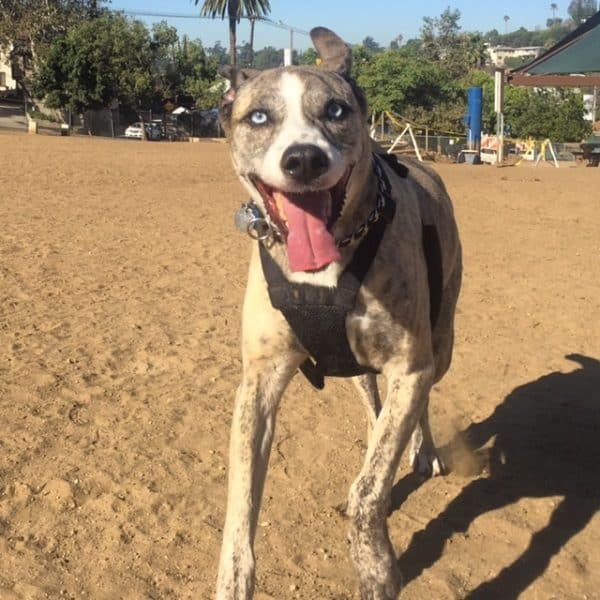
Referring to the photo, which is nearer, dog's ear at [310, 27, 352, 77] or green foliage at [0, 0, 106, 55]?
dog's ear at [310, 27, 352, 77]

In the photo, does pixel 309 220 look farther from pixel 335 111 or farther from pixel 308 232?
pixel 335 111

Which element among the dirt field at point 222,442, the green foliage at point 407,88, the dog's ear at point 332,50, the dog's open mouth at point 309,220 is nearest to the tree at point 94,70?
the green foliage at point 407,88

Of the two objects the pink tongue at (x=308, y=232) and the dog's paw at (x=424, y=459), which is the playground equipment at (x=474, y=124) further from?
the pink tongue at (x=308, y=232)

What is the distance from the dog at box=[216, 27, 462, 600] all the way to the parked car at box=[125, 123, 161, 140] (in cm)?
4950

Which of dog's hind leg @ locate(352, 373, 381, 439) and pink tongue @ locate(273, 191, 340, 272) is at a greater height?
pink tongue @ locate(273, 191, 340, 272)

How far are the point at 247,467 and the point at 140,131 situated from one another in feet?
166

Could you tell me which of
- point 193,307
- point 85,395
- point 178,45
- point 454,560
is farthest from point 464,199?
point 178,45

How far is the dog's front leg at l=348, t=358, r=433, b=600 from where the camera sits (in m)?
3.41

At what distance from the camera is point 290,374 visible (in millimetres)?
3783

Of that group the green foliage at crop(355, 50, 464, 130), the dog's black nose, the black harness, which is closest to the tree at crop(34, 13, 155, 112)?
the green foliage at crop(355, 50, 464, 130)

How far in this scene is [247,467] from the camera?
3.59 metres

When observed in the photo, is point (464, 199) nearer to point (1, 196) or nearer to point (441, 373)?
point (1, 196)

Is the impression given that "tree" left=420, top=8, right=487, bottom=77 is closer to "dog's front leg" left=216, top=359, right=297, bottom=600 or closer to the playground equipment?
the playground equipment

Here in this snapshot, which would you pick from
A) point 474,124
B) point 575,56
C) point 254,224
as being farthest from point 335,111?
point 474,124
